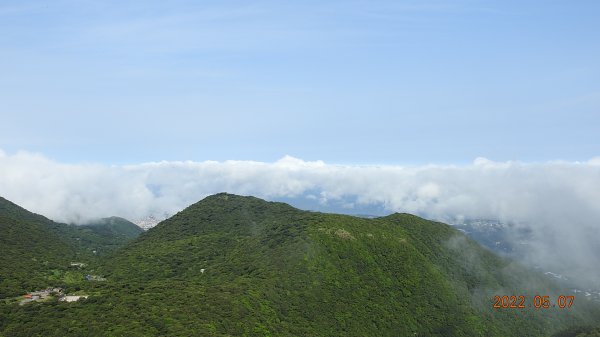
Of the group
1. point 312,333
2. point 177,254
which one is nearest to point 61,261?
point 177,254

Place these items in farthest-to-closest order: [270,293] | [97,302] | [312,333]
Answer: [270,293] → [312,333] → [97,302]

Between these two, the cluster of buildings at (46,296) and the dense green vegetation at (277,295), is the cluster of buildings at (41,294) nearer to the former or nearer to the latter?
the cluster of buildings at (46,296)

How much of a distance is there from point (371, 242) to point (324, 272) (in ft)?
118

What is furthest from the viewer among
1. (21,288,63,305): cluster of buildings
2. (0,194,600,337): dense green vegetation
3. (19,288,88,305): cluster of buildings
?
(21,288,63,305): cluster of buildings

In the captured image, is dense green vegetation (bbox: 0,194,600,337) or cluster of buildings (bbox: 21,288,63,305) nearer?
dense green vegetation (bbox: 0,194,600,337)

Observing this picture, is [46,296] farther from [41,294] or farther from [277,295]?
[277,295]

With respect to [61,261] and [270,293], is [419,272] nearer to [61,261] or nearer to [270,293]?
[270,293]

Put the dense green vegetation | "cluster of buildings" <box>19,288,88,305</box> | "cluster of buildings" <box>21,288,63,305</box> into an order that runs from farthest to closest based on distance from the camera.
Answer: "cluster of buildings" <box>21,288,63,305</box> < "cluster of buildings" <box>19,288,88,305</box> < the dense green vegetation

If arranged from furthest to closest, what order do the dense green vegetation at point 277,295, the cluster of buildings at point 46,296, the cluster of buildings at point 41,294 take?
the cluster of buildings at point 41,294 → the cluster of buildings at point 46,296 → the dense green vegetation at point 277,295

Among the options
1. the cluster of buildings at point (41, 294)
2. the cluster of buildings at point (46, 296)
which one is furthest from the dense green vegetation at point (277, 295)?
the cluster of buildings at point (41, 294)

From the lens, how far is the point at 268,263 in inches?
6580

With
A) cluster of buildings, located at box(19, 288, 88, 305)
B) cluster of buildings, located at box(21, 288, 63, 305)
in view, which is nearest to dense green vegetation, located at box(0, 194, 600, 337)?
cluster of buildings, located at box(19, 288, 88, 305)

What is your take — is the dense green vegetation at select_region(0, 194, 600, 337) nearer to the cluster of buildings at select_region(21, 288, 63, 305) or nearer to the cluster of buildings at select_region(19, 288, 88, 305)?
the cluster of buildings at select_region(19, 288, 88, 305)

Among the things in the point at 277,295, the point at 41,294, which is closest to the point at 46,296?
Result: the point at 41,294
